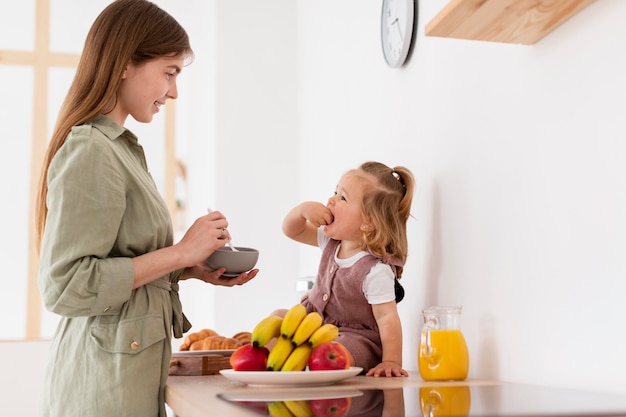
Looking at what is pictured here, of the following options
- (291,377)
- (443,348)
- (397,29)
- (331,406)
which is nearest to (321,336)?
A: (291,377)

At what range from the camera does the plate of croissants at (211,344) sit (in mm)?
1872

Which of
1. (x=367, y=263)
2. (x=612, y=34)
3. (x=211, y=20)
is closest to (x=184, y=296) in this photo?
(x=211, y=20)

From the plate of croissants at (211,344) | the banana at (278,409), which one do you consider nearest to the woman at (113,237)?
the plate of croissants at (211,344)

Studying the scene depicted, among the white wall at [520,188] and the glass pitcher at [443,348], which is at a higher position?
the white wall at [520,188]

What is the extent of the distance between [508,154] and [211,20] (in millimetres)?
2308

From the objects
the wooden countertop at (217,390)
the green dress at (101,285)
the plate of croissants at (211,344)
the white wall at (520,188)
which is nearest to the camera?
the wooden countertop at (217,390)

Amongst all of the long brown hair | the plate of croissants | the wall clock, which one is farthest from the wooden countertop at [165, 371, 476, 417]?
the wall clock

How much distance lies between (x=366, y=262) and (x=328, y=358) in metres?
0.39

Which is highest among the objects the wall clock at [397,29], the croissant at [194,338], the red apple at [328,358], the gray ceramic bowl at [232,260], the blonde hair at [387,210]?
the wall clock at [397,29]

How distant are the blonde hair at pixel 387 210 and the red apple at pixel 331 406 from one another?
0.65m

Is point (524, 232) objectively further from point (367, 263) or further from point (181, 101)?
point (181, 101)

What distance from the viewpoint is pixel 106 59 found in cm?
150

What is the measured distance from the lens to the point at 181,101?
14.3 feet

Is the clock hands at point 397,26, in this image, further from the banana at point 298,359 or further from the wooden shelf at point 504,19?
the banana at point 298,359
